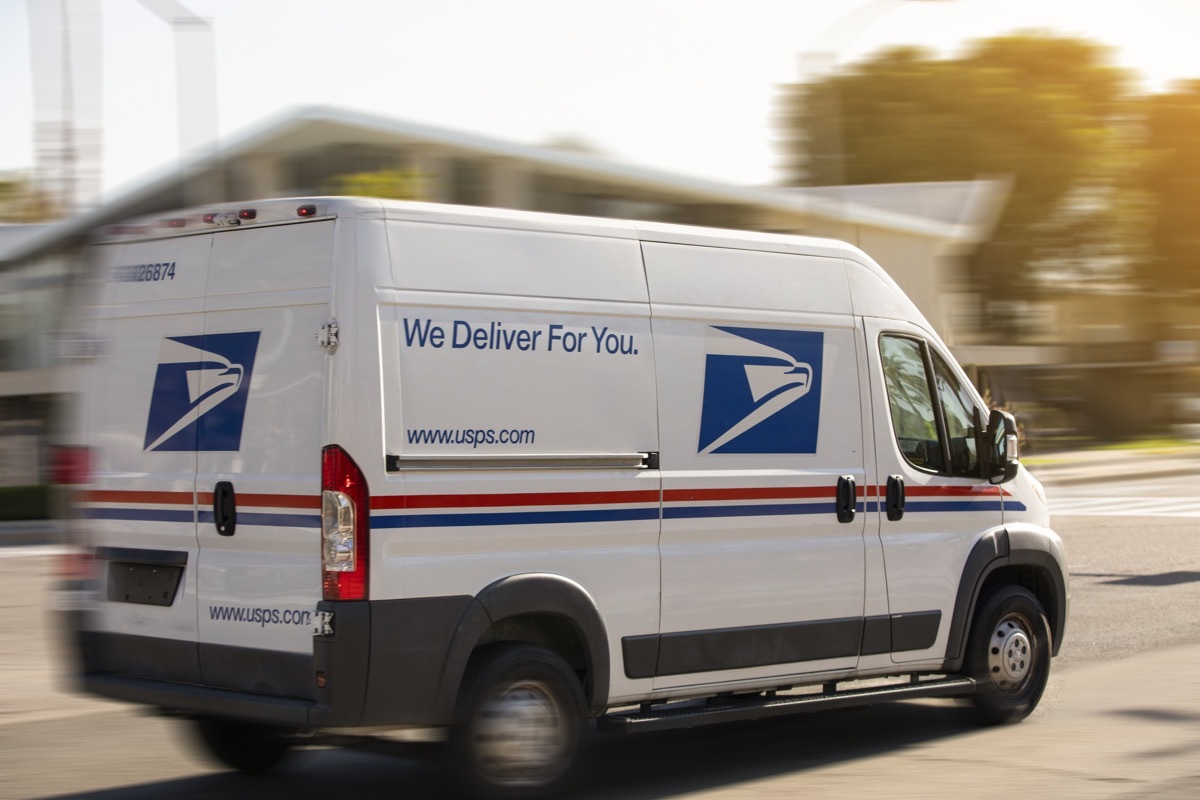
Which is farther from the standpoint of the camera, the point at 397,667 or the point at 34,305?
the point at 34,305

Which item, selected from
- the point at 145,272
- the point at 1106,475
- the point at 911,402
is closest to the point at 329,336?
the point at 145,272

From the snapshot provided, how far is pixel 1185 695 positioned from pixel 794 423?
3.41 metres

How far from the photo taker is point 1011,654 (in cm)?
790

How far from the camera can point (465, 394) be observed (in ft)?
19.3

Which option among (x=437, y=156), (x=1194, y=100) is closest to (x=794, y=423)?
(x=437, y=156)

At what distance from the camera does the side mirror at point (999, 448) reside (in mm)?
7762

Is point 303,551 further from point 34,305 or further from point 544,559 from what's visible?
point 34,305

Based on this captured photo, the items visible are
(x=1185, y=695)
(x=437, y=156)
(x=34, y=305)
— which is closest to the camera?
(x=1185, y=695)

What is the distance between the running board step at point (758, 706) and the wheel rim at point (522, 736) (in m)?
0.35

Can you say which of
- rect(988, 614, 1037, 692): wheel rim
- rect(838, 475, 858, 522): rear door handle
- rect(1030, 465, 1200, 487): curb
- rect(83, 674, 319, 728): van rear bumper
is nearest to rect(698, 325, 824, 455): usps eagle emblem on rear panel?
rect(838, 475, 858, 522): rear door handle

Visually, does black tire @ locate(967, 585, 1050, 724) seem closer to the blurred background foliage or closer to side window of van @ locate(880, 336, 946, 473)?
side window of van @ locate(880, 336, 946, 473)

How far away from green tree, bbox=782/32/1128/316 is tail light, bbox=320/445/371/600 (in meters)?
51.5

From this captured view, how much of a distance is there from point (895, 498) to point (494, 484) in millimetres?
2342

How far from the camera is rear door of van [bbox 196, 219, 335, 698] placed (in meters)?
5.61
